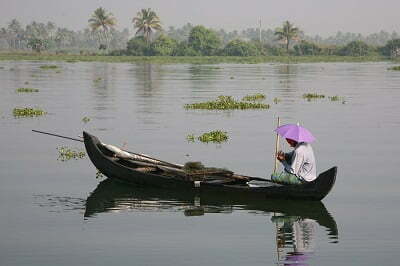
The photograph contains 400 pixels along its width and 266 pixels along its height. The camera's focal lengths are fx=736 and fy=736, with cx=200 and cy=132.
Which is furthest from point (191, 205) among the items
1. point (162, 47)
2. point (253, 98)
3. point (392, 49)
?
point (392, 49)

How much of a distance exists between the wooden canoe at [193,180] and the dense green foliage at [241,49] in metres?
128

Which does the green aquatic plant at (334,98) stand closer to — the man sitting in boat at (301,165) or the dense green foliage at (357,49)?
the man sitting in boat at (301,165)

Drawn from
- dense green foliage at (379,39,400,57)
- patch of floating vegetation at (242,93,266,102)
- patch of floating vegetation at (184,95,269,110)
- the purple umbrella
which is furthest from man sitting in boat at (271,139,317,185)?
dense green foliage at (379,39,400,57)

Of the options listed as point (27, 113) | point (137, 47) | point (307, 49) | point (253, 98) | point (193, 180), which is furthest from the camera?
point (307, 49)

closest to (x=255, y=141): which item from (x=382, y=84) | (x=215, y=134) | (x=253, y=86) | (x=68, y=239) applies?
(x=215, y=134)

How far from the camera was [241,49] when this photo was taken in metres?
144

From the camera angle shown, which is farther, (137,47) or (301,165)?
(137,47)

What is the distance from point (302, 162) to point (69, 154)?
28.0ft

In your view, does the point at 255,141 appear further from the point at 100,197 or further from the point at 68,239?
the point at 68,239

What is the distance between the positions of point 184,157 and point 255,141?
4.01 meters

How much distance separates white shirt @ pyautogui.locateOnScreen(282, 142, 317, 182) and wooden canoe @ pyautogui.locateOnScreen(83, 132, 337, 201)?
0.81 feet

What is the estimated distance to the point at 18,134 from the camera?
2495 centimetres

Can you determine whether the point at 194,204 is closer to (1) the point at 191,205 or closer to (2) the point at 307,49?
(1) the point at 191,205

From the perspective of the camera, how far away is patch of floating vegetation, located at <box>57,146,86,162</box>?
20.6 meters
